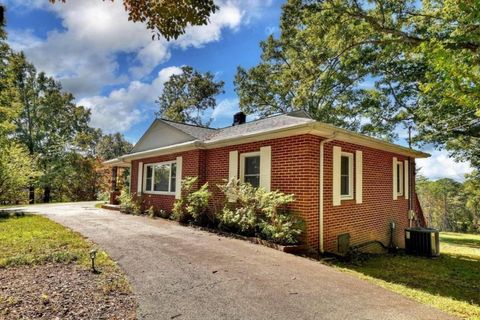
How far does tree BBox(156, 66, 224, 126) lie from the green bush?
78.5 feet

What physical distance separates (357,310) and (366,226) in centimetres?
586

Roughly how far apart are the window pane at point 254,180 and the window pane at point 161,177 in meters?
4.85

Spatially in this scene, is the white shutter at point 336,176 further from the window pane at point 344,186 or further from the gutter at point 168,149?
the gutter at point 168,149

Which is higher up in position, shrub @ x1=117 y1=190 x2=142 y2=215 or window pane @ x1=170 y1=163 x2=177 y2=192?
window pane @ x1=170 y1=163 x2=177 y2=192

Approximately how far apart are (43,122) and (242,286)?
98.2 ft

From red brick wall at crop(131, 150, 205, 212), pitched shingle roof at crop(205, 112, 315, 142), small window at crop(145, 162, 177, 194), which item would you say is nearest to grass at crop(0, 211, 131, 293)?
red brick wall at crop(131, 150, 205, 212)

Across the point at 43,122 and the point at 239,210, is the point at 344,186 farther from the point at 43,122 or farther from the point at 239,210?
the point at 43,122

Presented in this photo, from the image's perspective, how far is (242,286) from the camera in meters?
4.17

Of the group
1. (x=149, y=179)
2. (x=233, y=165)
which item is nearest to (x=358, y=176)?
(x=233, y=165)

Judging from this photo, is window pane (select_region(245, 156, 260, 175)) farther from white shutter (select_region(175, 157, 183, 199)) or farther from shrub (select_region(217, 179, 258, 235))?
white shutter (select_region(175, 157, 183, 199))

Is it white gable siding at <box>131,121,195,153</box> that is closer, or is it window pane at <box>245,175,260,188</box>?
window pane at <box>245,175,260,188</box>

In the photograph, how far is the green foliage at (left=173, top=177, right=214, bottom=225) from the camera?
927 cm

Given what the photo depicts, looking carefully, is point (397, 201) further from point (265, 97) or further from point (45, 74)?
point (45, 74)

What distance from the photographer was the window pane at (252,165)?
871 cm
